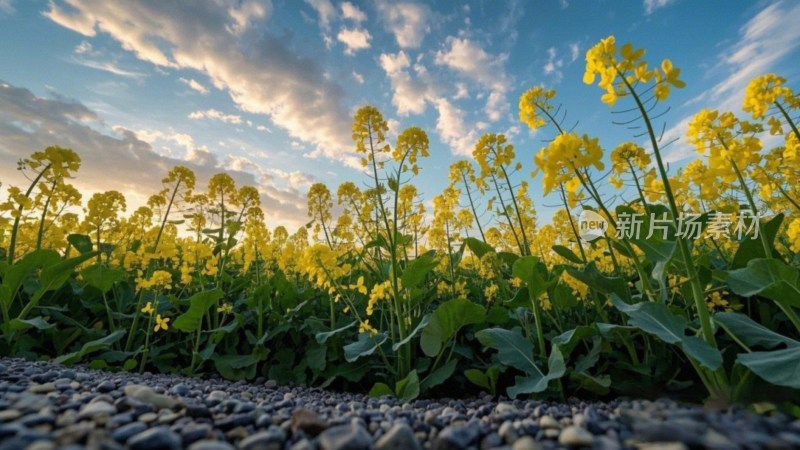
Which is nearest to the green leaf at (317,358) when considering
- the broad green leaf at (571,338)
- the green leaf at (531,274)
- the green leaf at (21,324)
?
the green leaf at (531,274)

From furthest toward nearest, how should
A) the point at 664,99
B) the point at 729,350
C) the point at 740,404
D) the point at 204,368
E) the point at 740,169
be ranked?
the point at 204,368
the point at 740,169
the point at 729,350
the point at 664,99
the point at 740,404

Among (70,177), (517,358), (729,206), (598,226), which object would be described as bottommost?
(517,358)

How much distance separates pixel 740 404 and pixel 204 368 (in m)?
4.03

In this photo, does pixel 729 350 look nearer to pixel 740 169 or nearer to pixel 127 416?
pixel 740 169

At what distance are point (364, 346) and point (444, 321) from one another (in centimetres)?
69

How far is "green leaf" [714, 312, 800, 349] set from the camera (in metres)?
2.21

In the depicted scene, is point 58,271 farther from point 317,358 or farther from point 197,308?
point 317,358

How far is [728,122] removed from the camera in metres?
2.93

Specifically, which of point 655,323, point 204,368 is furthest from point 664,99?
point 204,368

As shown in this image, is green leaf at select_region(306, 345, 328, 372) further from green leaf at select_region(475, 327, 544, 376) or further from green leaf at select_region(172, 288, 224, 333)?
green leaf at select_region(475, 327, 544, 376)

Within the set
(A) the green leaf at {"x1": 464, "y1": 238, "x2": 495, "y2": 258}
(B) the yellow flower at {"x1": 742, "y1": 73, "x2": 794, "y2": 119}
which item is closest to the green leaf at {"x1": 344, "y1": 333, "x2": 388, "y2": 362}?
(A) the green leaf at {"x1": 464, "y1": 238, "x2": 495, "y2": 258}

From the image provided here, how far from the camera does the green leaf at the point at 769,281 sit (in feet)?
7.18

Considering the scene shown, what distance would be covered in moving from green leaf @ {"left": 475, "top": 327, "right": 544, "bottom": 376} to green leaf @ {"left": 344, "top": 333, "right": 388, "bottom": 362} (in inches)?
29.8

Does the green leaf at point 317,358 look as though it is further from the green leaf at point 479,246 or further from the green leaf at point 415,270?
the green leaf at point 479,246
